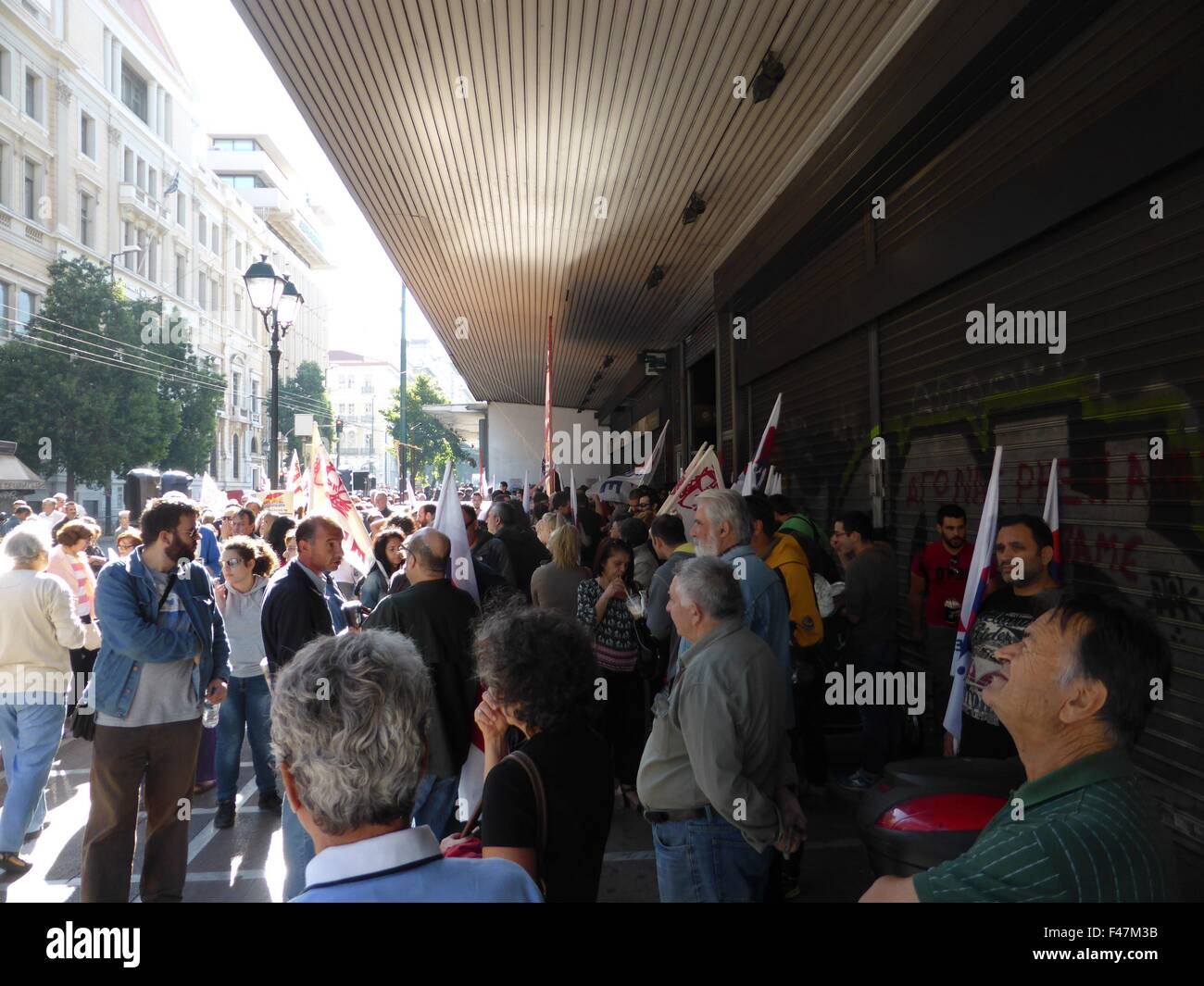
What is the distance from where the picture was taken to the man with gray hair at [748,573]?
412 cm

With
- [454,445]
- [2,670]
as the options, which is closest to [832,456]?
[2,670]

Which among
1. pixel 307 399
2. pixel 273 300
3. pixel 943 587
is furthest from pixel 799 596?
pixel 307 399

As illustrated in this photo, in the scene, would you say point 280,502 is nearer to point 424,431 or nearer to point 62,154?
point 62,154

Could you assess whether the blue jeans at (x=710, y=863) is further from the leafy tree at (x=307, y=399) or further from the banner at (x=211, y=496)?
the leafy tree at (x=307, y=399)

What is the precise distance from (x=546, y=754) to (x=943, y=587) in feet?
13.5

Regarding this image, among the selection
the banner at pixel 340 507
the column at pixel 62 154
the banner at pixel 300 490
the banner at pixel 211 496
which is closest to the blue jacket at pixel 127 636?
the banner at pixel 340 507

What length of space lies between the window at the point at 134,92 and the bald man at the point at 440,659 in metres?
54.7

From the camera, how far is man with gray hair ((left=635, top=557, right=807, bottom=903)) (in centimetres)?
291

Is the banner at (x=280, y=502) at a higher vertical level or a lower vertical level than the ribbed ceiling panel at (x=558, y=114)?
lower

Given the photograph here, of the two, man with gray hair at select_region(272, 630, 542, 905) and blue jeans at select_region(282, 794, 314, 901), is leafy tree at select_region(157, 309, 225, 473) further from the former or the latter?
man with gray hair at select_region(272, 630, 542, 905)

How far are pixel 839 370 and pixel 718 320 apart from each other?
13.9ft

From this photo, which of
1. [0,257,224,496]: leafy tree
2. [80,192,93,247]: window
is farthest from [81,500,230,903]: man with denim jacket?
[80,192,93,247]: window

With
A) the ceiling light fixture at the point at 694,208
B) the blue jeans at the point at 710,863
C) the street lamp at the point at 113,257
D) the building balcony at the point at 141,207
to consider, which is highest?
the building balcony at the point at 141,207
